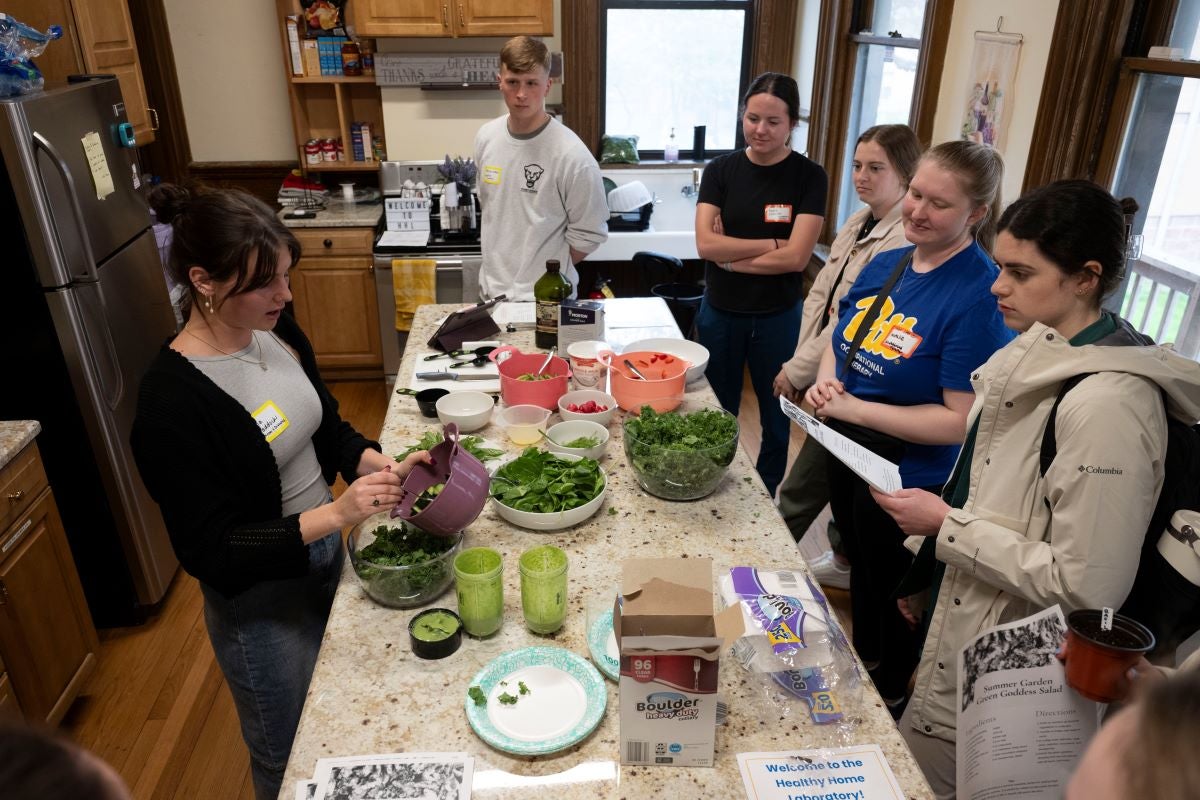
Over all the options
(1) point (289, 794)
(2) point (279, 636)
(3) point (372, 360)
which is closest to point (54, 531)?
(2) point (279, 636)

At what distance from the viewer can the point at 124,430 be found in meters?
2.56

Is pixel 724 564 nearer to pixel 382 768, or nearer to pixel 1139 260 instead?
pixel 382 768

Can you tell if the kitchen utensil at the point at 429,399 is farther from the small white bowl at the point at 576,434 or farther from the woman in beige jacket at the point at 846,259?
the woman in beige jacket at the point at 846,259

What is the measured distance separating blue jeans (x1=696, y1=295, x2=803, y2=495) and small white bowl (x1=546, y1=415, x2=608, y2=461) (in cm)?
120

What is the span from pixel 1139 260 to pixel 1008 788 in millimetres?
1831

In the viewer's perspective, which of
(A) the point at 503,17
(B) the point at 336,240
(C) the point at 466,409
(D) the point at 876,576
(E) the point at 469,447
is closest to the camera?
(E) the point at 469,447

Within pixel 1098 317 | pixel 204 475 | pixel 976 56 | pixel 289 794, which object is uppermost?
pixel 976 56

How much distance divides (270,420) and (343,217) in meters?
3.04

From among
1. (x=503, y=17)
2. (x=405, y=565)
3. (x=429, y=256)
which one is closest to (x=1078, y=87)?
(x=405, y=565)

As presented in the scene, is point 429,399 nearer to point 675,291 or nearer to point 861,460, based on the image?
point 861,460

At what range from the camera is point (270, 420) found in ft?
4.79

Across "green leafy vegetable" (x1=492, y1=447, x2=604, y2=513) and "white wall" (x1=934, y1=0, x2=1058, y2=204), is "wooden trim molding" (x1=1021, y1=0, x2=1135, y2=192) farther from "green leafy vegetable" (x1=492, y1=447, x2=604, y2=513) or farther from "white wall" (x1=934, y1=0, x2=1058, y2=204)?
"green leafy vegetable" (x1=492, y1=447, x2=604, y2=513)

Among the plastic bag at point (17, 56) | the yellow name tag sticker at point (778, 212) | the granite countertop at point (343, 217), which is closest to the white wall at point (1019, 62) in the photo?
the yellow name tag sticker at point (778, 212)

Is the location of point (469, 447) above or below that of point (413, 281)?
above
